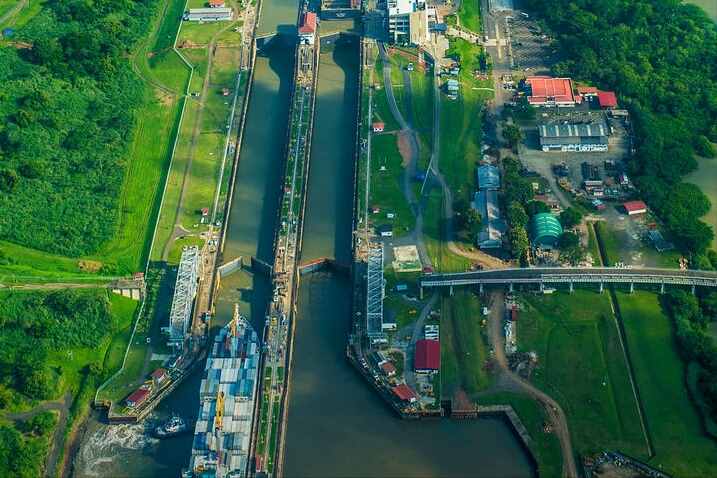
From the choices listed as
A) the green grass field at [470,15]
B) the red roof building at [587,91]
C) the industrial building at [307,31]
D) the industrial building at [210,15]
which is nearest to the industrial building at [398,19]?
the green grass field at [470,15]

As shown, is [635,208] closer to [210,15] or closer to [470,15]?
[470,15]

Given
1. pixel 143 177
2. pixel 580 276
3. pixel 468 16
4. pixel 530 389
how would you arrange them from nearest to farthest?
1. pixel 530 389
2. pixel 580 276
3. pixel 143 177
4. pixel 468 16

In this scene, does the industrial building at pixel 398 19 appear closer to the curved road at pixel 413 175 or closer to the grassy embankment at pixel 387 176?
the curved road at pixel 413 175

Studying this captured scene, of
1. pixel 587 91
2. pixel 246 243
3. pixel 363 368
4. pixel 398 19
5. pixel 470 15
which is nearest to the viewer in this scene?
pixel 363 368

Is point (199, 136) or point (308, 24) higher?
point (308, 24)

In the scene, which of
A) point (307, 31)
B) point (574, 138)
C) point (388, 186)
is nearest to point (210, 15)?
point (307, 31)

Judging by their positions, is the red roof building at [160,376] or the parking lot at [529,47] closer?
the red roof building at [160,376]

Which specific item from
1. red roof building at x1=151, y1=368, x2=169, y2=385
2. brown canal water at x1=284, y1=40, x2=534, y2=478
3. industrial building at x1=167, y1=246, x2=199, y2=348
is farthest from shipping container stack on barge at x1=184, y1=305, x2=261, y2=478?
red roof building at x1=151, y1=368, x2=169, y2=385
